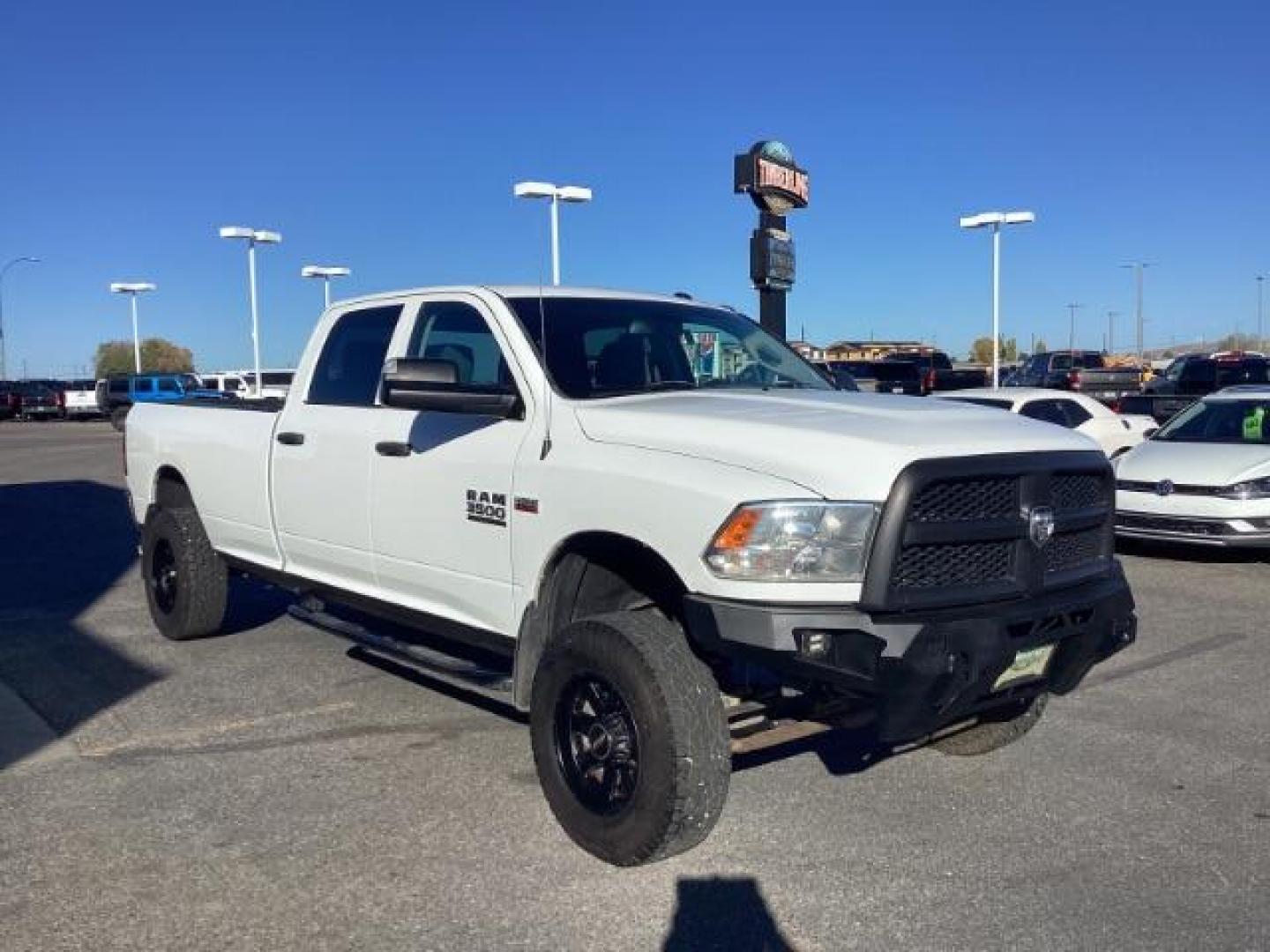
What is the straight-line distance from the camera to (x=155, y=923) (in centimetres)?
370

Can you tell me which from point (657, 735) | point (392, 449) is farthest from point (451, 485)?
point (657, 735)

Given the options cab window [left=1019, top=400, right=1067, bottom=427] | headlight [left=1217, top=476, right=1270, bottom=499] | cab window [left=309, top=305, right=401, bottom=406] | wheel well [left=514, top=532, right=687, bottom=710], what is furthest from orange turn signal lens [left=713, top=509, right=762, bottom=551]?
cab window [left=1019, top=400, right=1067, bottom=427]

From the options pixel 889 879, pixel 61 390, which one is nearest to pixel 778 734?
pixel 889 879

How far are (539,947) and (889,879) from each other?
121cm

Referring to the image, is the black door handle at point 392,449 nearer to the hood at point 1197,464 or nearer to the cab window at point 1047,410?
the hood at point 1197,464

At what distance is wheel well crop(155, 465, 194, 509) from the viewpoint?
741 centimetres

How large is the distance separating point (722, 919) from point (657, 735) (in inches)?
23.2

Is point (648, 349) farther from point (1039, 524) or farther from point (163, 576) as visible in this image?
point (163, 576)

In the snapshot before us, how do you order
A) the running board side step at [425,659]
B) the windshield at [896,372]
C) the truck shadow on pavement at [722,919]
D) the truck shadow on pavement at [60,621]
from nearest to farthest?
1. the truck shadow on pavement at [722,919]
2. the running board side step at [425,659]
3. the truck shadow on pavement at [60,621]
4. the windshield at [896,372]

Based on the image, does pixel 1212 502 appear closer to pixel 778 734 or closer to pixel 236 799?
pixel 778 734

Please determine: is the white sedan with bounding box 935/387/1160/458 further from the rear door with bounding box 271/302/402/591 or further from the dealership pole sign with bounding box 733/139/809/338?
the rear door with bounding box 271/302/402/591

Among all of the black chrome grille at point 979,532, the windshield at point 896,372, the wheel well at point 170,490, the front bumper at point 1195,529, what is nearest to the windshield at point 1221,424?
the front bumper at point 1195,529

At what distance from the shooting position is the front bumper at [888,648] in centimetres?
361

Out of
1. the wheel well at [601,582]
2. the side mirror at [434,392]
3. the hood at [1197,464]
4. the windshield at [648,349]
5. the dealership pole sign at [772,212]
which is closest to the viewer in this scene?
the wheel well at [601,582]
